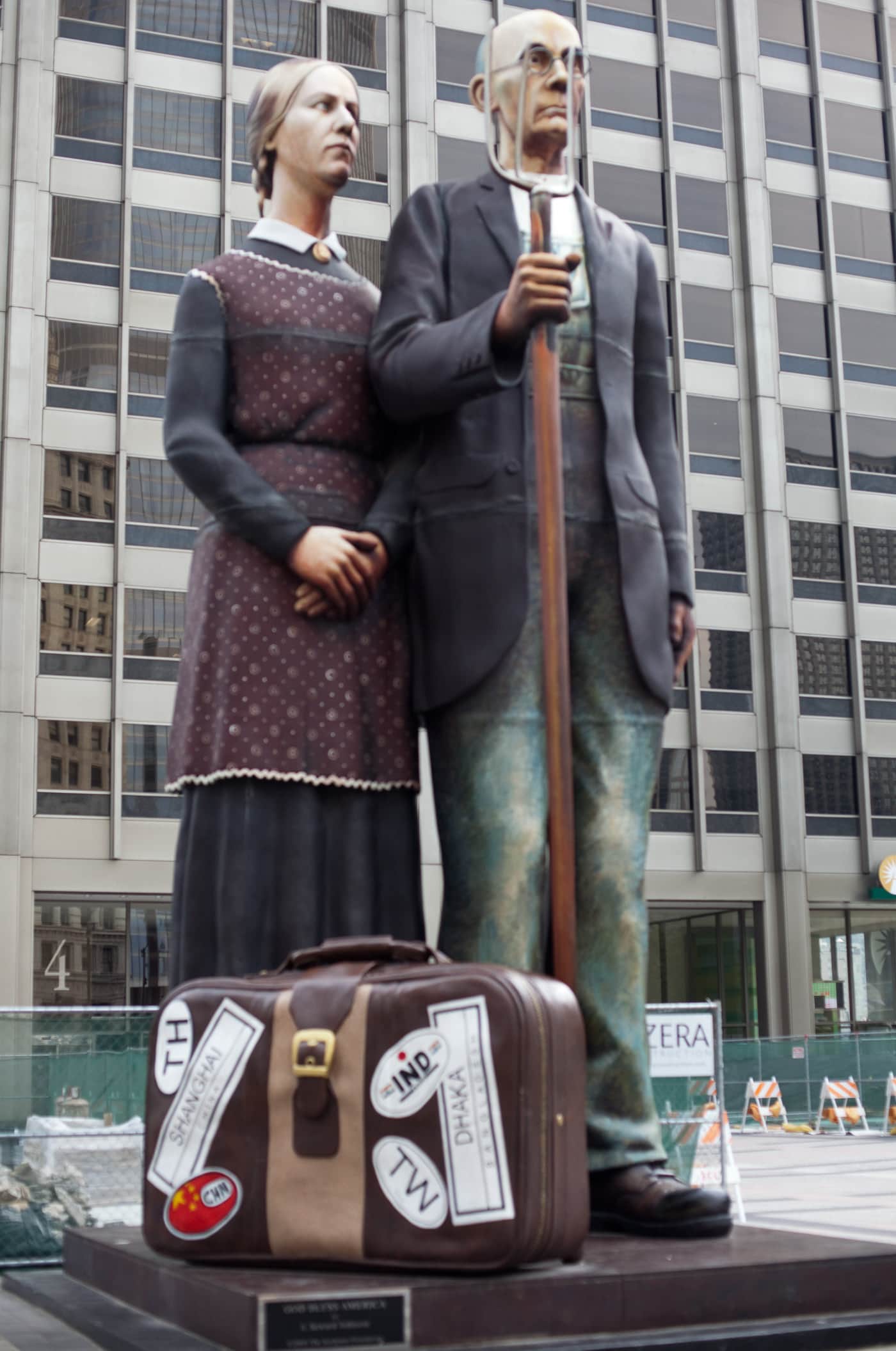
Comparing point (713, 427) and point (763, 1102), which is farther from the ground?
point (713, 427)

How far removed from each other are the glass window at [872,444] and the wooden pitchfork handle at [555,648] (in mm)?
34373

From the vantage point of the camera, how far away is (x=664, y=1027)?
12641mm

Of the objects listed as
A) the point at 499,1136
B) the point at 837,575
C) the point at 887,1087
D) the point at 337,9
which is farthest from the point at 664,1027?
the point at 337,9

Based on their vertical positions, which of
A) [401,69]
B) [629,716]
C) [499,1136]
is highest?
[401,69]

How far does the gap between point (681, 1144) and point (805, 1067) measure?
49.7ft

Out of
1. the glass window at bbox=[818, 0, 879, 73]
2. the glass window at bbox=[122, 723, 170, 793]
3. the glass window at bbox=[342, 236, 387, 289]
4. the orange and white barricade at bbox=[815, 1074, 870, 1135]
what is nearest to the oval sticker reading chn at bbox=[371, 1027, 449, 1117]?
the orange and white barricade at bbox=[815, 1074, 870, 1135]

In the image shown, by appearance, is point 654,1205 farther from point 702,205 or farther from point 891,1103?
point 702,205

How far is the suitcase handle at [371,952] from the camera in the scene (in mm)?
3906

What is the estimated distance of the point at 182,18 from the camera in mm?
34219

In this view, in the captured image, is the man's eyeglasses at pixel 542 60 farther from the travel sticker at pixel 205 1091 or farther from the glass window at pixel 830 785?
the glass window at pixel 830 785

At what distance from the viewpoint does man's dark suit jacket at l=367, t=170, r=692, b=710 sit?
15.3 ft

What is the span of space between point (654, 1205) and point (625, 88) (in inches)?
1419

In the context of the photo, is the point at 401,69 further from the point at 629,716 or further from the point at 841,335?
the point at 629,716

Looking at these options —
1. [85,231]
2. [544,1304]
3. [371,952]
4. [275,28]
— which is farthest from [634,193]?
[544,1304]
